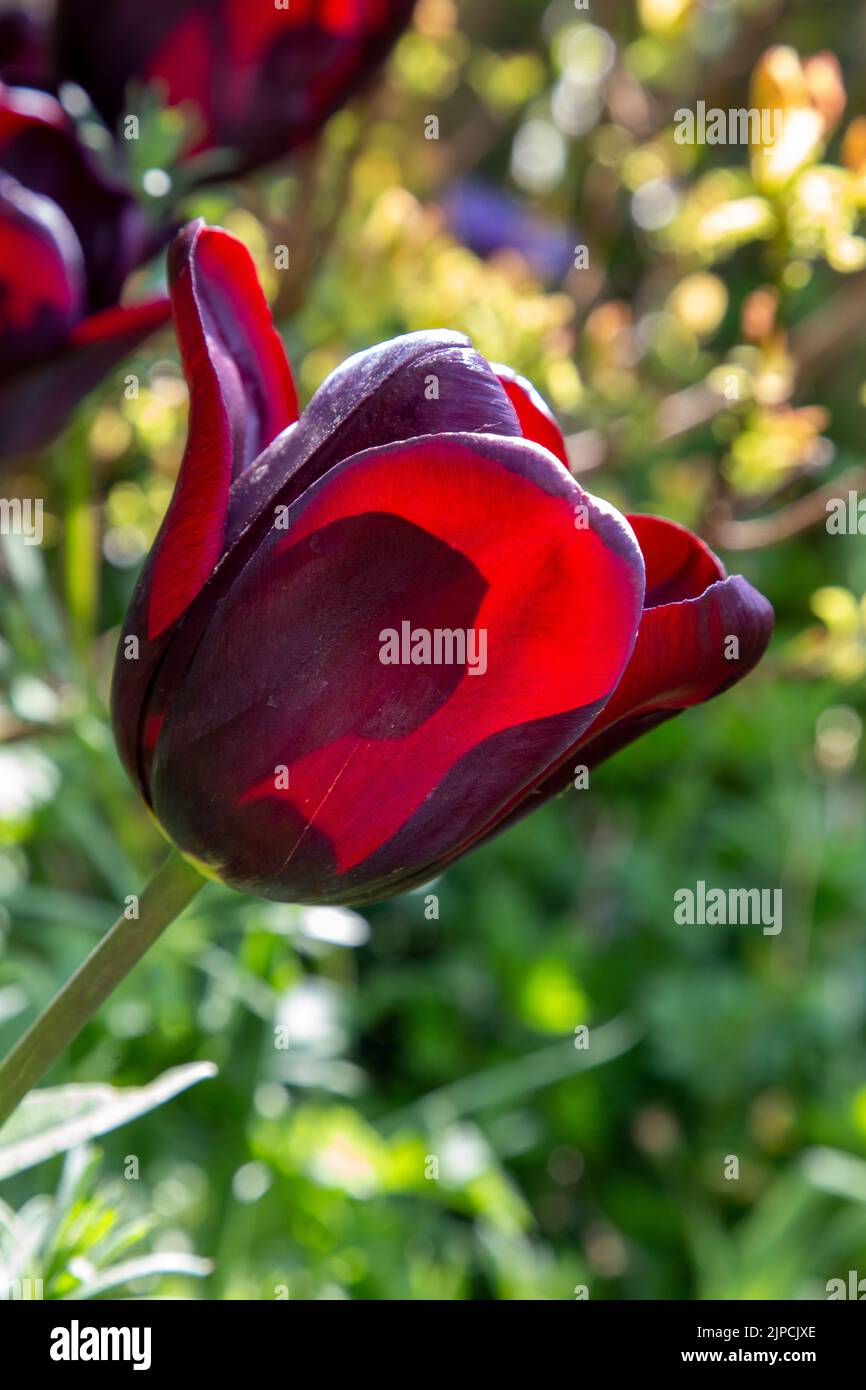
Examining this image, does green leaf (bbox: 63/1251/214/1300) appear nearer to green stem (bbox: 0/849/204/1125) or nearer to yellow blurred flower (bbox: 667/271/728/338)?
green stem (bbox: 0/849/204/1125)

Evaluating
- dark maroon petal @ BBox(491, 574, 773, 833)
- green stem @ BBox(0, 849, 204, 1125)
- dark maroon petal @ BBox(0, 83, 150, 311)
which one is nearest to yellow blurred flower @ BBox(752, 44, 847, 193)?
dark maroon petal @ BBox(0, 83, 150, 311)

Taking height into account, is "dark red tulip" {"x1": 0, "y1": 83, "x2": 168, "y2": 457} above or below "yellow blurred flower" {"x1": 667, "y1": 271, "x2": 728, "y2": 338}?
below

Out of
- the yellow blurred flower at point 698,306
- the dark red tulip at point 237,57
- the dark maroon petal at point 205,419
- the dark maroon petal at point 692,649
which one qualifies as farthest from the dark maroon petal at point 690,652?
the yellow blurred flower at point 698,306

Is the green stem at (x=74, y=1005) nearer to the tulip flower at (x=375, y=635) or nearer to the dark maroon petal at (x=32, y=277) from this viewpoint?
the tulip flower at (x=375, y=635)

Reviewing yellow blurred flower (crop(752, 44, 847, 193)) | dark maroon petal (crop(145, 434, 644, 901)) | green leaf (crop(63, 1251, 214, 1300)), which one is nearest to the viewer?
dark maroon petal (crop(145, 434, 644, 901))

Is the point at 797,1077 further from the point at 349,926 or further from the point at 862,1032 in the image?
the point at 349,926

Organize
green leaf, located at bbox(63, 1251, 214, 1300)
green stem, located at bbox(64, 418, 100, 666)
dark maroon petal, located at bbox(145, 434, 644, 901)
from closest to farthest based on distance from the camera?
1. dark maroon petal, located at bbox(145, 434, 644, 901)
2. green leaf, located at bbox(63, 1251, 214, 1300)
3. green stem, located at bbox(64, 418, 100, 666)

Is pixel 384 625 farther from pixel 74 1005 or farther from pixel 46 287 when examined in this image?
pixel 46 287
